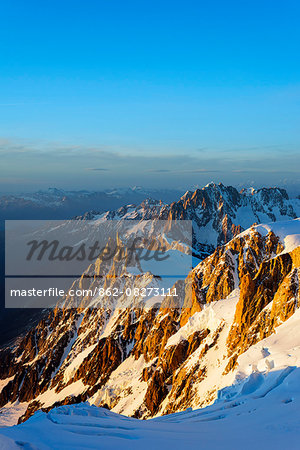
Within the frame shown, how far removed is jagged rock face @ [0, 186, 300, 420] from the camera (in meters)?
60.1

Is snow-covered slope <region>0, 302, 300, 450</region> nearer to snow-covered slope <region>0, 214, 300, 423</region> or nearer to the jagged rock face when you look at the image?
snow-covered slope <region>0, 214, 300, 423</region>

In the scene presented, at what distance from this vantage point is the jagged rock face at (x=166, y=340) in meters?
60.1

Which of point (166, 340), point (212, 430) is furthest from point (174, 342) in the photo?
point (212, 430)

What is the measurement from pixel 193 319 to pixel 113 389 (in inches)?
1399

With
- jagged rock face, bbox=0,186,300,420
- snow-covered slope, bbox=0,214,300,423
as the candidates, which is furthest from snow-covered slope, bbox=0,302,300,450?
jagged rock face, bbox=0,186,300,420

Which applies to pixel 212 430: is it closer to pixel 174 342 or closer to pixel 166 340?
pixel 174 342

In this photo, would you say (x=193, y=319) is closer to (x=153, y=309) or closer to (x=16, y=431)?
(x=153, y=309)

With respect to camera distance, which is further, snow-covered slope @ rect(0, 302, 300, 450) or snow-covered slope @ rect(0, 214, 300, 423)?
snow-covered slope @ rect(0, 214, 300, 423)

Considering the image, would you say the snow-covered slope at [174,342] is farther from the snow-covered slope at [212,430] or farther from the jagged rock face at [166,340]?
the snow-covered slope at [212,430]

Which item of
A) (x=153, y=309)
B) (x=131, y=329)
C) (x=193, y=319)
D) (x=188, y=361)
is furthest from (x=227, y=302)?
(x=131, y=329)

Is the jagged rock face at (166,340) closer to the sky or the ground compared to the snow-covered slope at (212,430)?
closer to the ground

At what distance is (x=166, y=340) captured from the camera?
9556cm

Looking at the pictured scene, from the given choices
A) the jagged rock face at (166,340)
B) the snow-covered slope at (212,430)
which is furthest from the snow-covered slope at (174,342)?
the snow-covered slope at (212,430)

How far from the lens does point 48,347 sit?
501 ft
